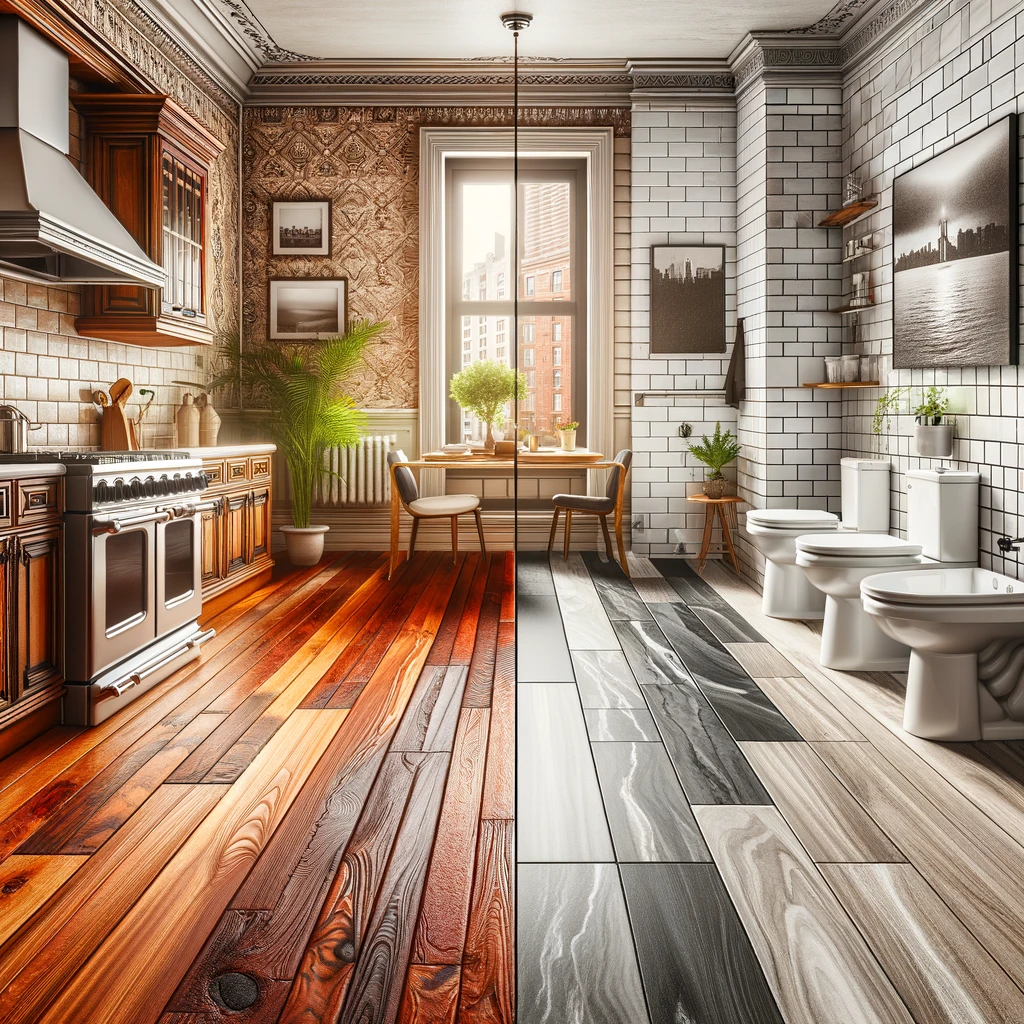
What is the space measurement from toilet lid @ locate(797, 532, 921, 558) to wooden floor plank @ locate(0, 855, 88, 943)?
8.90 feet

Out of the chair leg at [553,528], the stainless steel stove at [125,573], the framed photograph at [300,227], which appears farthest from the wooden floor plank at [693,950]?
A: the framed photograph at [300,227]

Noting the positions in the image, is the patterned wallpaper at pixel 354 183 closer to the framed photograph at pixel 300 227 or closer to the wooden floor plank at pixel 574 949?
the framed photograph at pixel 300 227

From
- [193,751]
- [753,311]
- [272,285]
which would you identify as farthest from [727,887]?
[272,285]

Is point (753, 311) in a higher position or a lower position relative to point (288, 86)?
lower

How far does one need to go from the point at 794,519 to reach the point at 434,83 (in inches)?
157

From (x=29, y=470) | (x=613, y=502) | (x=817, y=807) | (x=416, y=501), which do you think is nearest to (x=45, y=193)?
(x=29, y=470)

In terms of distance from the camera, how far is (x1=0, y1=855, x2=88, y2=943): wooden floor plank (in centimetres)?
173

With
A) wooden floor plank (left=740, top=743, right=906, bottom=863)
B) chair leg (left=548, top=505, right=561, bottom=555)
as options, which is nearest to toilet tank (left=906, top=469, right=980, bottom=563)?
wooden floor plank (left=740, top=743, right=906, bottom=863)

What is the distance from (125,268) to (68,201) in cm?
32

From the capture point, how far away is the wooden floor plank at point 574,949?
4.85ft

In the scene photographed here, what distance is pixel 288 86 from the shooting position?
604cm

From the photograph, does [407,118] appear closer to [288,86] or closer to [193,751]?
[288,86]

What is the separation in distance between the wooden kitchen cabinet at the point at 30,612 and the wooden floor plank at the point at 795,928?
78.6 inches

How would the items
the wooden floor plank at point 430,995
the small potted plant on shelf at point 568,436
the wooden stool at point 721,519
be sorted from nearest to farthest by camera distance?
the wooden floor plank at point 430,995 < the wooden stool at point 721,519 < the small potted plant on shelf at point 568,436
